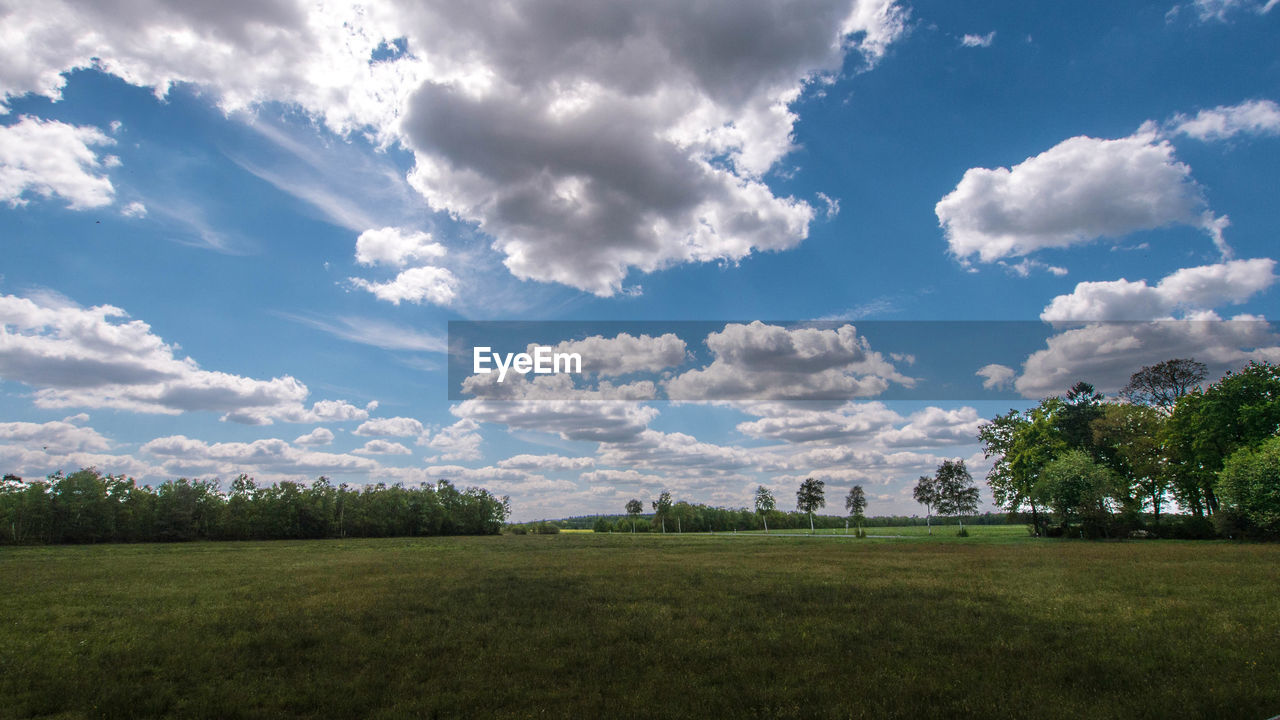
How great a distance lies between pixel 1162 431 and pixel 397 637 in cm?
7303

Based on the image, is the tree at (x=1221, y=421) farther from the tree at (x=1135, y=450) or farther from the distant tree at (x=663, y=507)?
the distant tree at (x=663, y=507)

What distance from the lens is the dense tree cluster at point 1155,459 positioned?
155 feet

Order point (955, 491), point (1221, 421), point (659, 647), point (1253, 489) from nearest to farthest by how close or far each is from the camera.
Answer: point (659, 647)
point (1253, 489)
point (1221, 421)
point (955, 491)

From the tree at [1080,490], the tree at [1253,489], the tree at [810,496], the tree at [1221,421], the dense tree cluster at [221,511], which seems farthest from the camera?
the tree at [810,496]

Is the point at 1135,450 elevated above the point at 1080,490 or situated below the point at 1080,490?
above

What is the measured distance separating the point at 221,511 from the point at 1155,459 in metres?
141

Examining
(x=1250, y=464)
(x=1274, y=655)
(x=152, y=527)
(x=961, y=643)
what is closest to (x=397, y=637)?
(x=961, y=643)

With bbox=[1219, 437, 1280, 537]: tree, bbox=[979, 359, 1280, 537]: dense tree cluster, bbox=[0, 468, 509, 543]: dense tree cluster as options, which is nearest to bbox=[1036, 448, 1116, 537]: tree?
bbox=[979, 359, 1280, 537]: dense tree cluster

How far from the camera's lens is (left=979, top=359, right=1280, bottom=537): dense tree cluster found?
4731 centimetres

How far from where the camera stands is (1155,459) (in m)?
58.9

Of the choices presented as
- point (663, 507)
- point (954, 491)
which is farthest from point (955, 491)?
point (663, 507)

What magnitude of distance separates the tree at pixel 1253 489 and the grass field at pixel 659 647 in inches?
894

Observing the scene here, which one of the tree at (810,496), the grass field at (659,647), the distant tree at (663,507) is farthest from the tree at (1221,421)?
the distant tree at (663,507)

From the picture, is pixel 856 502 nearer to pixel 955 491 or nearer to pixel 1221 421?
pixel 955 491
